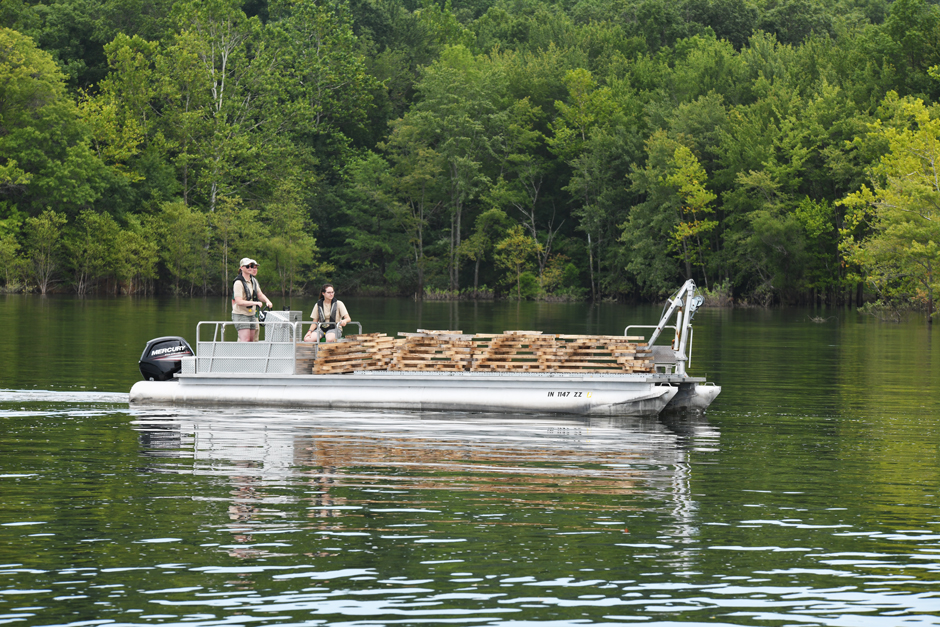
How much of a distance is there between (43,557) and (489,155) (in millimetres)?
94011

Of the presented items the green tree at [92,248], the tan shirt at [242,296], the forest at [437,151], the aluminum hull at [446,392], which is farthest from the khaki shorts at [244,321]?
the green tree at [92,248]

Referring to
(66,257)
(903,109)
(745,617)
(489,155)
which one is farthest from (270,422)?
(489,155)

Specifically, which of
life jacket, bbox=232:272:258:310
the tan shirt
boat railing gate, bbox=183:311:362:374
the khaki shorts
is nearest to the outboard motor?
boat railing gate, bbox=183:311:362:374

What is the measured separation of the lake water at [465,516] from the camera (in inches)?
383

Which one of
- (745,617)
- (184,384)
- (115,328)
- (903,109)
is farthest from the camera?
(903,109)

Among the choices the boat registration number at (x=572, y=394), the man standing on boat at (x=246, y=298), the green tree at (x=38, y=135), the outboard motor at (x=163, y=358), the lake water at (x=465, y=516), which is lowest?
the lake water at (x=465, y=516)

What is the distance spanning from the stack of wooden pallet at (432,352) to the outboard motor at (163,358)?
3.84 metres

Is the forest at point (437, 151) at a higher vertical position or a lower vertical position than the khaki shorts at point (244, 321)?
higher

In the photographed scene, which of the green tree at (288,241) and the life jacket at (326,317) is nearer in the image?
the life jacket at (326,317)

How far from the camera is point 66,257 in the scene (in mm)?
89688

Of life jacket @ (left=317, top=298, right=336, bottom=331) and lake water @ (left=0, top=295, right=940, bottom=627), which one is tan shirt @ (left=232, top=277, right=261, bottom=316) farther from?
lake water @ (left=0, top=295, right=940, bottom=627)

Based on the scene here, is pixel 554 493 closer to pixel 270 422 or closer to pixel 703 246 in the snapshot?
pixel 270 422

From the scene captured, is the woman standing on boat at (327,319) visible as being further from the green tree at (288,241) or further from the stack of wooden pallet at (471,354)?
the green tree at (288,241)

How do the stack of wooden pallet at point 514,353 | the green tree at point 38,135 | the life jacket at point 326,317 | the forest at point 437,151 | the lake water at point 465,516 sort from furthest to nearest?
the green tree at point 38,135
the forest at point 437,151
the life jacket at point 326,317
the stack of wooden pallet at point 514,353
the lake water at point 465,516
